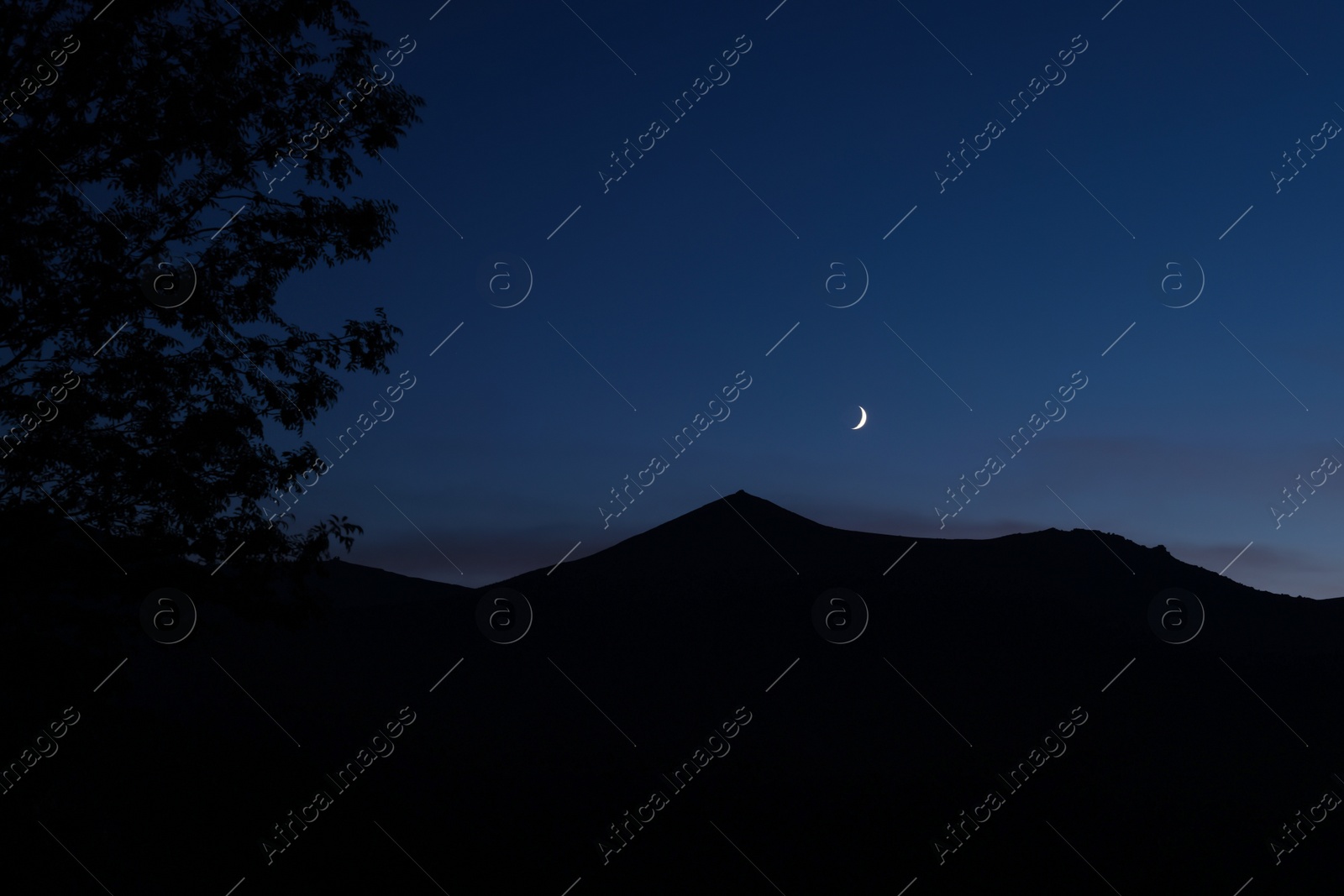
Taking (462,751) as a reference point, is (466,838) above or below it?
below

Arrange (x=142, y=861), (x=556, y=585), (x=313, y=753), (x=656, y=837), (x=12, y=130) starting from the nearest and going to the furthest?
(x=12, y=130) < (x=142, y=861) < (x=656, y=837) < (x=313, y=753) < (x=556, y=585)

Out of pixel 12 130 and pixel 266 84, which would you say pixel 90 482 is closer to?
pixel 12 130

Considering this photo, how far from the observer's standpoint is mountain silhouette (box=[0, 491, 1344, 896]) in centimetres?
1146

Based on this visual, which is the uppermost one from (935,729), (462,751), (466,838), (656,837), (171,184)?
(171,184)

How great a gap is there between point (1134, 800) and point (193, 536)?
60.8 ft

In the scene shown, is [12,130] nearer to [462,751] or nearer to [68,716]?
[68,716]

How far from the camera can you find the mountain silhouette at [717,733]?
11.5 meters

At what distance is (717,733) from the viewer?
2194 centimetres

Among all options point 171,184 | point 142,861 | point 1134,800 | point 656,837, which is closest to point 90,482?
point 171,184

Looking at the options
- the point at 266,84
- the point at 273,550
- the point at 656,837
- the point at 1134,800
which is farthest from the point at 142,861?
the point at 1134,800

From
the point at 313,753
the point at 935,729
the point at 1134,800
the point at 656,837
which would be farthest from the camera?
the point at 935,729

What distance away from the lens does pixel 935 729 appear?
71.5 ft

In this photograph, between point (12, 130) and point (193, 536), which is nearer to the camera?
point (12, 130)

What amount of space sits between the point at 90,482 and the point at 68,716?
2.72 m
